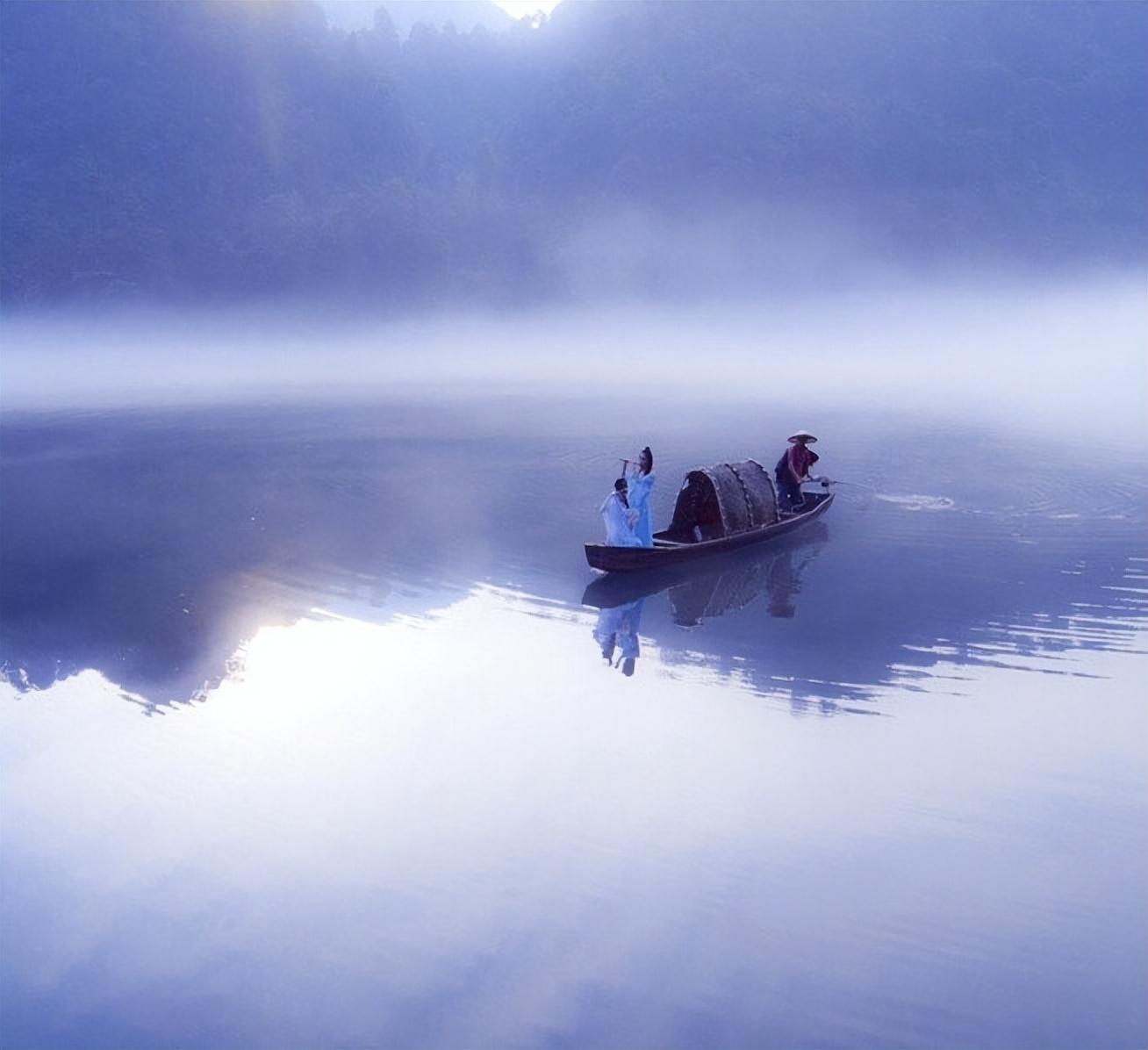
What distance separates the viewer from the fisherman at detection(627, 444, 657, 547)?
18.8m

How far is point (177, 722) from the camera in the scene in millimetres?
13531

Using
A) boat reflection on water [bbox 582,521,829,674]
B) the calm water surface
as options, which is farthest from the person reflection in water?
the calm water surface

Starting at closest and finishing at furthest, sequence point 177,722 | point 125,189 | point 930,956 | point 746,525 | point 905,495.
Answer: point 930,956 → point 177,722 → point 746,525 → point 905,495 → point 125,189

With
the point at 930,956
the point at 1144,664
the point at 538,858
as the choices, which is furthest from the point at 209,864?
the point at 1144,664

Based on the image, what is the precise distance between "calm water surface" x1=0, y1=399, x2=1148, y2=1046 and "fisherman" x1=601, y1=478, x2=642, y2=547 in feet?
3.50

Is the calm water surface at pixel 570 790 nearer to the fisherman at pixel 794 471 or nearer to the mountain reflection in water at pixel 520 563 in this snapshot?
the mountain reflection in water at pixel 520 563

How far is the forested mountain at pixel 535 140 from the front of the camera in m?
110

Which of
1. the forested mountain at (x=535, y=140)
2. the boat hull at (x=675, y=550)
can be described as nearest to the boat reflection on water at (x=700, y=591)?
the boat hull at (x=675, y=550)

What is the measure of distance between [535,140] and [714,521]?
4774 inches

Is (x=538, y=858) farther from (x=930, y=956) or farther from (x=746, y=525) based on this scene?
(x=746, y=525)

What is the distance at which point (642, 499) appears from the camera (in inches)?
744

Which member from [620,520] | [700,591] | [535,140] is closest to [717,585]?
[700,591]

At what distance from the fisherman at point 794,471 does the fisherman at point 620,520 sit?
555 centimetres

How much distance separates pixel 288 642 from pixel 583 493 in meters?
12.4
